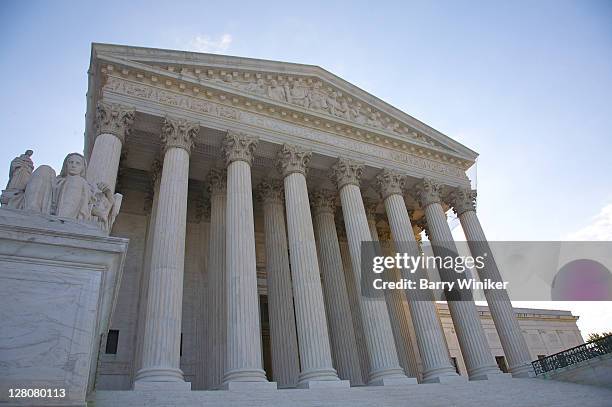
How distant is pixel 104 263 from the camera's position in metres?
5.83

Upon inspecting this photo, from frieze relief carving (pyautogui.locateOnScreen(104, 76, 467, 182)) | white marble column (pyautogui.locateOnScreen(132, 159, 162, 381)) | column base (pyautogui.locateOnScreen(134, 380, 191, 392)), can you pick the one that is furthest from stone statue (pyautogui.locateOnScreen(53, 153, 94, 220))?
frieze relief carving (pyautogui.locateOnScreen(104, 76, 467, 182))

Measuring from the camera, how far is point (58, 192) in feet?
21.8

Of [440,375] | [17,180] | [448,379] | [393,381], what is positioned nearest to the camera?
[17,180]

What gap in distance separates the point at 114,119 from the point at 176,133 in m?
2.34

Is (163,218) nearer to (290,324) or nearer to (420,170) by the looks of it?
(290,324)

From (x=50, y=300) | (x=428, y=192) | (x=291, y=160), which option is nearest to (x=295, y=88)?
(x=291, y=160)

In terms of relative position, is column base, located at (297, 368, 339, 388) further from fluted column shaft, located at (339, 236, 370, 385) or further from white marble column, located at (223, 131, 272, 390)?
fluted column shaft, located at (339, 236, 370, 385)

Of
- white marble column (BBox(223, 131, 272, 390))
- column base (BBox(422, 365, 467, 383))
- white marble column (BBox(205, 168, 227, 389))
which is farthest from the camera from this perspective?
column base (BBox(422, 365, 467, 383))

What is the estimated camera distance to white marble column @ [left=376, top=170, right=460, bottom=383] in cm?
1745

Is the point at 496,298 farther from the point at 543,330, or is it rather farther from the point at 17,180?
the point at 543,330

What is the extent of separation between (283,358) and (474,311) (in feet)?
31.0

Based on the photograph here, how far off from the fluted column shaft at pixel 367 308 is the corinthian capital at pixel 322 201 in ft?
8.80

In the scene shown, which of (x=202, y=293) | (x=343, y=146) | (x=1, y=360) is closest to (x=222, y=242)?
(x=202, y=293)

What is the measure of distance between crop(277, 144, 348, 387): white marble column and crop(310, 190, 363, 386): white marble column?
4.02 metres
